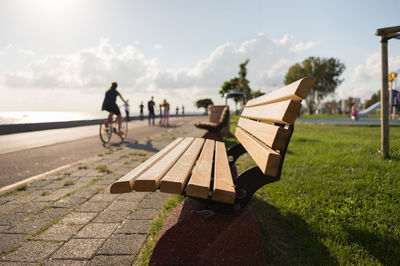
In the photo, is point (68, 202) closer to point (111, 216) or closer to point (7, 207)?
point (7, 207)

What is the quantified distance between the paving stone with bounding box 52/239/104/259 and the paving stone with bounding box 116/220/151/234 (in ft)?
0.73

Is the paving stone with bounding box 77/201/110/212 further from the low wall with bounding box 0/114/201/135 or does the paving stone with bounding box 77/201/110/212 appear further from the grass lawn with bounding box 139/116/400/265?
the low wall with bounding box 0/114/201/135

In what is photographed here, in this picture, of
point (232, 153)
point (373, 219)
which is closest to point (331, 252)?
point (373, 219)

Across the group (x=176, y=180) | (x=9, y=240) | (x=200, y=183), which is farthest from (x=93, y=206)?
(x=200, y=183)

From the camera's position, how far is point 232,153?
3.33 meters

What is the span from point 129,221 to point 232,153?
5.00 ft

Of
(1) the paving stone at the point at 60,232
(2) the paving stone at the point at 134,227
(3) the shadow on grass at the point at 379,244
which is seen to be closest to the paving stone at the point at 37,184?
(1) the paving stone at the point at 60,232

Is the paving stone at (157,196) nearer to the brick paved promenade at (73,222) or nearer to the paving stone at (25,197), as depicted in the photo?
the brick paved promenade at (73,222)

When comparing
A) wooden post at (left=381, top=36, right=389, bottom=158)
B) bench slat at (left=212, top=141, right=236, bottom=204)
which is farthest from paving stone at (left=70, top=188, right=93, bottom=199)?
wooden post at (left=381, top=36, right=389, bottom=158)

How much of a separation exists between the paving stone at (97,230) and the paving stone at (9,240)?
0.45 m

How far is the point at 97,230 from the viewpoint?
2.23 m

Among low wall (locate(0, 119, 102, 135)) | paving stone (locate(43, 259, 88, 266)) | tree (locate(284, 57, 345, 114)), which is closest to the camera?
paving stone (locate(43, 259, 88, 266))

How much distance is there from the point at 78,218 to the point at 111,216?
0.31 meters

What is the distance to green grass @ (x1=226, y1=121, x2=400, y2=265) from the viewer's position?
6.01 feet
